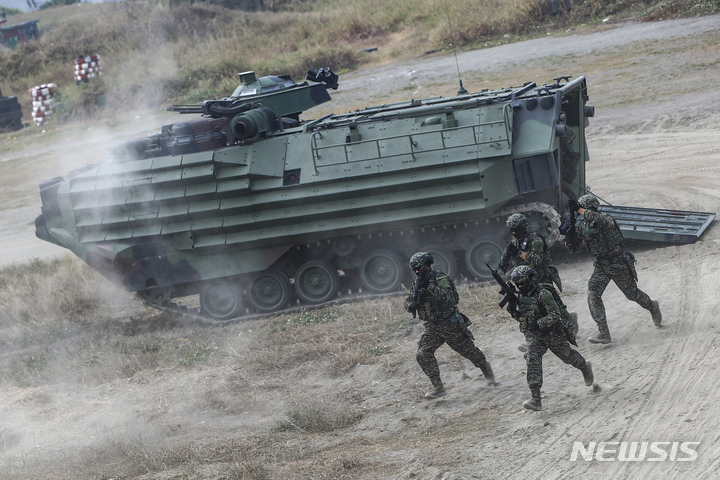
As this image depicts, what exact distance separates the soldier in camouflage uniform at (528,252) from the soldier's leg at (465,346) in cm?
52

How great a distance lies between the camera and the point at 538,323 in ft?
23.6

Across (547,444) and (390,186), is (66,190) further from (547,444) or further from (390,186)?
(547,444)

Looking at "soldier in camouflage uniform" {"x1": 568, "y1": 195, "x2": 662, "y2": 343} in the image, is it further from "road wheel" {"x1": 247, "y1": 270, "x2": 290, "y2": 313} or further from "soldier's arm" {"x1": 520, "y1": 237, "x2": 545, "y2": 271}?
"road wheel" {"x1": 247, "y1": 270, "x2": 290, "y2": 313}

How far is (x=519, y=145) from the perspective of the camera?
11500 millimetres

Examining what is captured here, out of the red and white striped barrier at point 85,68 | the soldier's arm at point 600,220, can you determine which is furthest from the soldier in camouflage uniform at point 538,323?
the red and white striped barrier at point 85,68

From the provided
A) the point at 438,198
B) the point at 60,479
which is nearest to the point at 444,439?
the point at 60,479

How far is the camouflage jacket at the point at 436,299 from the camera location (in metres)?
7.81

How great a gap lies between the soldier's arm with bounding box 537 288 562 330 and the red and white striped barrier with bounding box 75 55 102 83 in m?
31.0

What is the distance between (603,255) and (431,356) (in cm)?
216

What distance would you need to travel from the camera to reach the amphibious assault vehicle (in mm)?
11594

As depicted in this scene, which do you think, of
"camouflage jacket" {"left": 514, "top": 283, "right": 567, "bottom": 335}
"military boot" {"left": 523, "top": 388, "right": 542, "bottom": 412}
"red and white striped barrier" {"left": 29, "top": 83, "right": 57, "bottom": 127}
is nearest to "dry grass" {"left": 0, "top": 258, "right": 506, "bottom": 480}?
"military boot" {"left": 523, "top": 388, "right": 542, "bottom": 412}

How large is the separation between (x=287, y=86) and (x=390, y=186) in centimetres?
353

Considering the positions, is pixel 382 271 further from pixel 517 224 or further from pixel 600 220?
pixel 600 220

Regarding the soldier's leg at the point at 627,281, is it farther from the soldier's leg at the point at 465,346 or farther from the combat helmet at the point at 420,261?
the combat helmet at the point at 420,261
